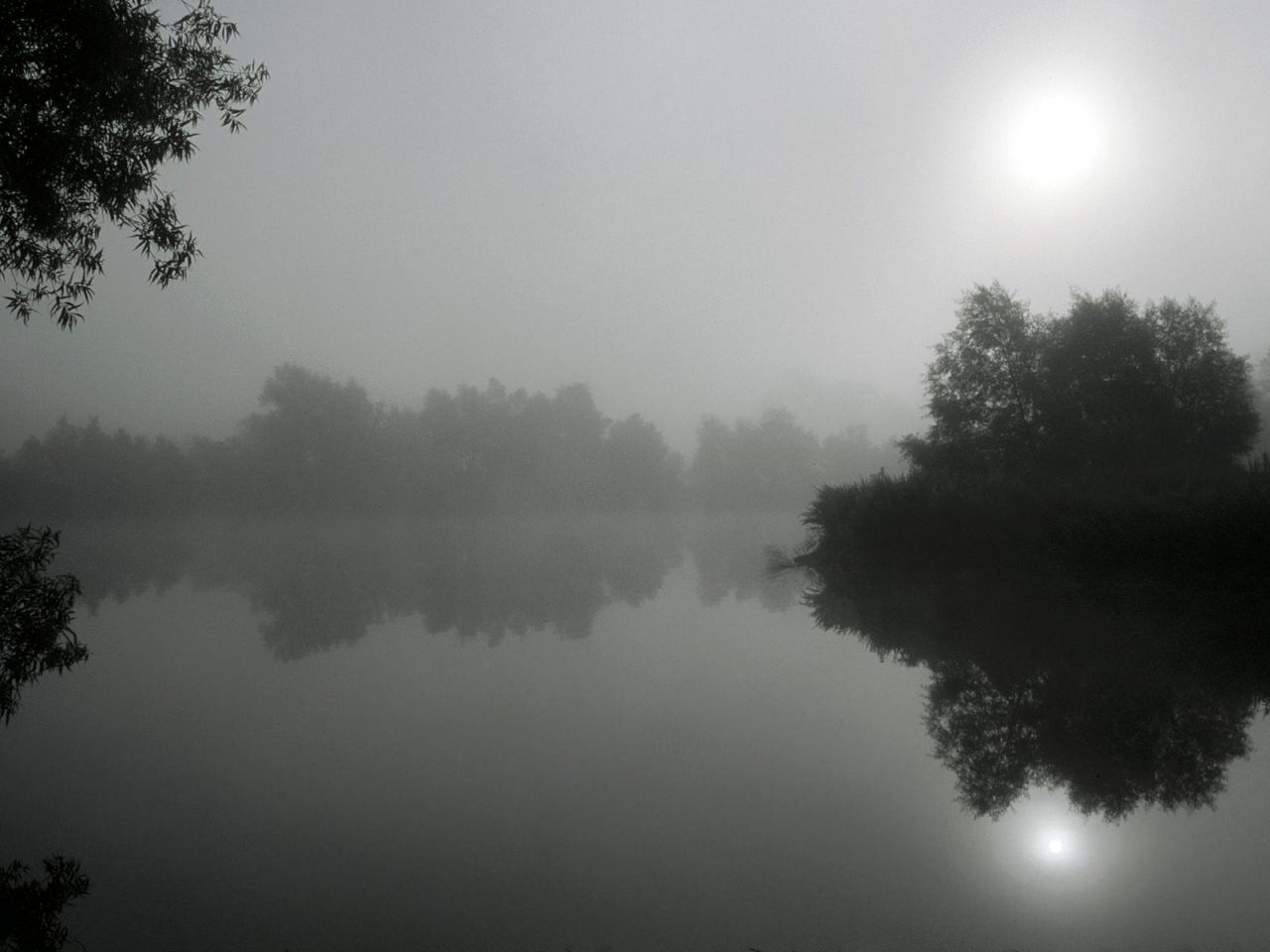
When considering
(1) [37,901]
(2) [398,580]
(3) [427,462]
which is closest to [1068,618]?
(1) [37,901]

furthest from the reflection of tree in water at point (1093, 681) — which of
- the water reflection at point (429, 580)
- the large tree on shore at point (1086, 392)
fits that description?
the large tree on shore at point (1086, 392)

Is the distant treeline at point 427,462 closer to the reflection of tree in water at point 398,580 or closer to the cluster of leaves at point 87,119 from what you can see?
the reflection of tree in water at point 398,580

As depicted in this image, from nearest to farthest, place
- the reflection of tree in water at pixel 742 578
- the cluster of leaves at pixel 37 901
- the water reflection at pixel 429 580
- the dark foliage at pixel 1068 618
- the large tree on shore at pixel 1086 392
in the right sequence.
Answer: the cluster of leaves at pixel 37 901
the dark foliage at pixel 1068 618
the water reflection at pixel 429 580
the reflection of tree in water at pixel 742 578
the large tree on shore at pixel 1086 392

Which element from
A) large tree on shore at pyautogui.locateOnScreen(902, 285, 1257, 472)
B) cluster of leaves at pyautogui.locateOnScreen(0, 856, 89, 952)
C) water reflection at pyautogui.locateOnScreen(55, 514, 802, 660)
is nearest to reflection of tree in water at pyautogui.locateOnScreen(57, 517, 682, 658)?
water reflection at pyautogui.locateOnScreen(55, 514, 802, 660)

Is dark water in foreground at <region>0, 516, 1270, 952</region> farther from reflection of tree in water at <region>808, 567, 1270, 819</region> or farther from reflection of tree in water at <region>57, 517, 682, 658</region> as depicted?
reflection of tree in water at <region>57, 517, 682, 658</region>

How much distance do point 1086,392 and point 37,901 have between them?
26.8 metres

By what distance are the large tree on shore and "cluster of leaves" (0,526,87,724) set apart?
941 inches

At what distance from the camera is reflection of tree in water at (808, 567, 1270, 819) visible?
16.8 feet

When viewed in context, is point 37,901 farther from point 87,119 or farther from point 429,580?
point 429,580

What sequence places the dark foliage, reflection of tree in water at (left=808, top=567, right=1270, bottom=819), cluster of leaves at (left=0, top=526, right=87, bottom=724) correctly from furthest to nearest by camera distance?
cluster of leaves at (left=0, top=526, right=87, bottom=724)
the dark foliage
reflection of tree in water at (left=808, top=567, right=1270, bottom=819)

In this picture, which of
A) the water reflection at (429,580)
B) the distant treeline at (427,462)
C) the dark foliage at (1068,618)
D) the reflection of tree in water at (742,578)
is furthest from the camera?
the distant treeline at (427,462)

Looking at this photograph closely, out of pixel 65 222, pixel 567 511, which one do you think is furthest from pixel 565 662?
pixel 567 511

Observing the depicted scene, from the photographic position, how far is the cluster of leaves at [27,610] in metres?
5.75

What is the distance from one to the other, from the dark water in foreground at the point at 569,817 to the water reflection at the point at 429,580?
2.74m
